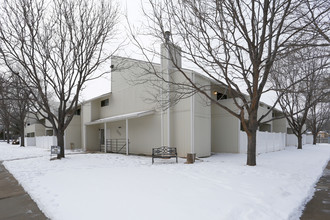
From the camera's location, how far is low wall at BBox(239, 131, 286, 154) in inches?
626

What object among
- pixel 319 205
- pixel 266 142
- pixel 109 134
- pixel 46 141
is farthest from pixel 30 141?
pixel 319 205

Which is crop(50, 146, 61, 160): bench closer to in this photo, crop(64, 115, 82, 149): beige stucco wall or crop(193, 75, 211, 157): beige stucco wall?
crop(193, 75, 211, 157): beige stucco wall

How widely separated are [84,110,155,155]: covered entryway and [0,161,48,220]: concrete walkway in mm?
8937

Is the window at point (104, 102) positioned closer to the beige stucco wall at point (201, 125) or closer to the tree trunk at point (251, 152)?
the beige stucco wall at point (201, 125)

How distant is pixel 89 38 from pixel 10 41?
4.12 m

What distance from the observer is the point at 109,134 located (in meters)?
20.0

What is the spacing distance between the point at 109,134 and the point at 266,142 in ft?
42.5

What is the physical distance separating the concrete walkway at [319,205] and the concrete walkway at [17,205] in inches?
206

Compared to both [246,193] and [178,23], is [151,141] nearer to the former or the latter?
[178,23]

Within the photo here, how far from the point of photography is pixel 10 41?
41.4 feet

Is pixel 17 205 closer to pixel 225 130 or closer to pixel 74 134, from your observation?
pixel 225 130

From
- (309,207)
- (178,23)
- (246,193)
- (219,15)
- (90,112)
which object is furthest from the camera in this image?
(90,112)

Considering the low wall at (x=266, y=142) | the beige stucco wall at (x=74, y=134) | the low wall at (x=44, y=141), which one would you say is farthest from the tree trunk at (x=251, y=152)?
the low wall at (x=44, y=141)

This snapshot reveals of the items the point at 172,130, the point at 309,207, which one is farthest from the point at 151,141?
the point at 309,207
